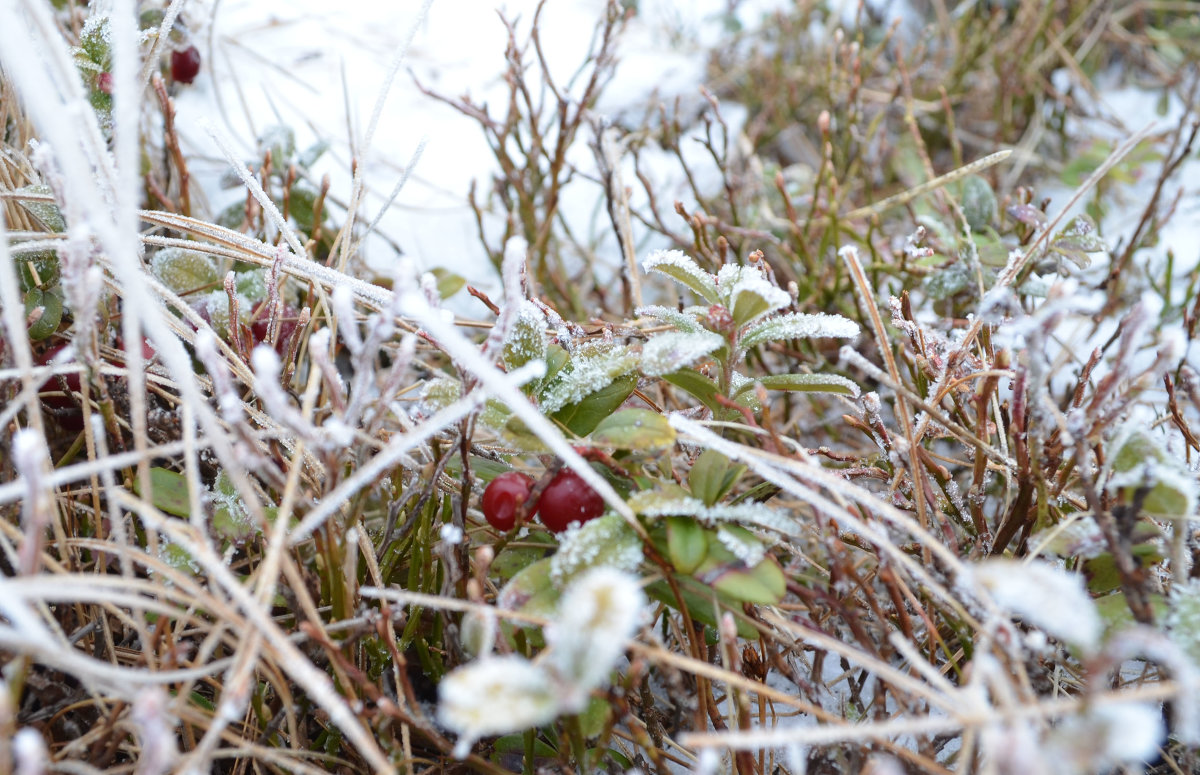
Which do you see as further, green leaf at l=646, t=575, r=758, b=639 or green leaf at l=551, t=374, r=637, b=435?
green leaf at l=551, t=374, r=637, b=435

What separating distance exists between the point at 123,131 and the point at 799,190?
1.52 m

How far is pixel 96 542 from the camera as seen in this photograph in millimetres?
748

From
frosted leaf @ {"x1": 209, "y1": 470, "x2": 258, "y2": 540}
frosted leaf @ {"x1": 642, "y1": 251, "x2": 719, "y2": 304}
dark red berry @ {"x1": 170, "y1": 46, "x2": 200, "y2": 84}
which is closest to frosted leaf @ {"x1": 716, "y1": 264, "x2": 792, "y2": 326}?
frosted leaf @ {"x1": 642, "y1": 251, "x2": 719, "y2": 304}

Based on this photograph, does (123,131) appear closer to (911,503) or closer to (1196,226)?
(911,503)

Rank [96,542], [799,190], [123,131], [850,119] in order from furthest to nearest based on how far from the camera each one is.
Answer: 1. [799,190]
2. [850,119]
3. [96,542]
4. [123,131]

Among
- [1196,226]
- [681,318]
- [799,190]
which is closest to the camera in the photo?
[681,318]

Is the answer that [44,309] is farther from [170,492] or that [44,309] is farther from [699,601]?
[699,601]

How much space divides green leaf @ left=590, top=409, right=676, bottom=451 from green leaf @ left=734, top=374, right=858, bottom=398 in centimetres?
18

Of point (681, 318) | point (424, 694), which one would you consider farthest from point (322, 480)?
point (681, 318)

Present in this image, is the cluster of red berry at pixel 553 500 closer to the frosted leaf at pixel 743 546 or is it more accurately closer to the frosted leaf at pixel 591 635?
the frosted leaf at pixel 743 546

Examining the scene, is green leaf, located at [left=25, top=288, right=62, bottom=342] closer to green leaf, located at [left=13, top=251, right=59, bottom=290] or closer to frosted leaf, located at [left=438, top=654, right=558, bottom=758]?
green leaf, located at [left=13, top=251, right=59, bottom=290]

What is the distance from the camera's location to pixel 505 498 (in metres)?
0.73

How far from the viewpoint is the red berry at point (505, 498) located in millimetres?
729

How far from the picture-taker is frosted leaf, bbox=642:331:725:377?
0.74m
